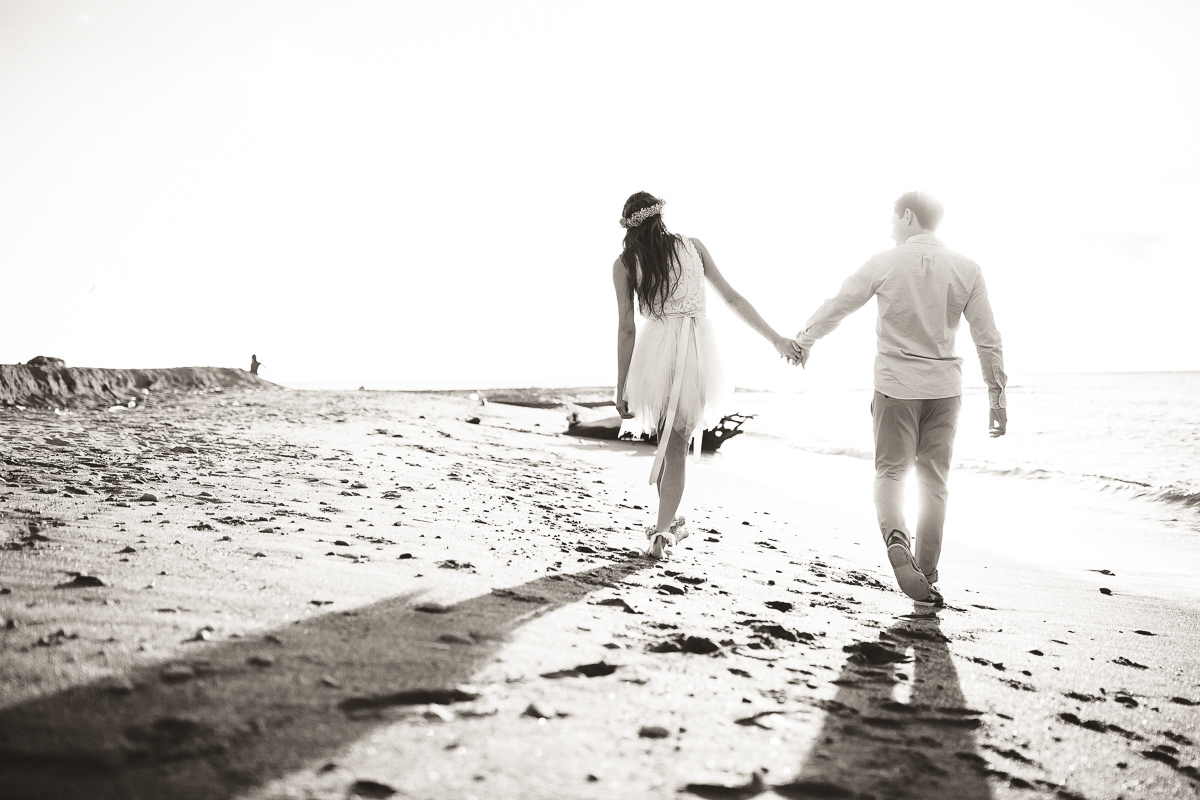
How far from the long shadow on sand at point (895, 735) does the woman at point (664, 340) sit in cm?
173

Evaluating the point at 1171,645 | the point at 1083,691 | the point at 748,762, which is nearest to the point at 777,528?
the point at 1171,645

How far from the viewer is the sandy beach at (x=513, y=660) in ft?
4.86

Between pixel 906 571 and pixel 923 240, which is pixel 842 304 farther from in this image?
pixel 906 571

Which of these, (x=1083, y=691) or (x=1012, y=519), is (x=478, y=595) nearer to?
(x=1083, y=691)

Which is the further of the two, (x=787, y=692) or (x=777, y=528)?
(x=777, y=528)

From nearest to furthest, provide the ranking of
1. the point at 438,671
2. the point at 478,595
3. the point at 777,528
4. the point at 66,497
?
1. the point at 438,671
2. the point at 478,595
3. the point at 66,497
4. the point at 777,528

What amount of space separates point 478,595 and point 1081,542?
6.33 meters

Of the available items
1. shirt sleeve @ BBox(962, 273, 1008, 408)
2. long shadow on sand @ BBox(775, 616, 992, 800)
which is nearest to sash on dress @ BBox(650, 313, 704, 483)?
shirt sleeve @ BBox(962, 273, 1008, 408)

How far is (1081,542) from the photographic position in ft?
22.1

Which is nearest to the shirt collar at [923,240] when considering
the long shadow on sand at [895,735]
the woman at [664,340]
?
the woman at [664,340]

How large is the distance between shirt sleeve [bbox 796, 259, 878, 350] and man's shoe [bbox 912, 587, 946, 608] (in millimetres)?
1439

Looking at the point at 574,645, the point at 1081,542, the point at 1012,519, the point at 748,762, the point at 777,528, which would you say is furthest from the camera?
the point at 1012,519

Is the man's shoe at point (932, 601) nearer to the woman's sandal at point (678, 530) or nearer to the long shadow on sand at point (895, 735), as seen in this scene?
the long shadow on sand at point (895, 735)

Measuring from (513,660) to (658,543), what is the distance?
6.20 ft
